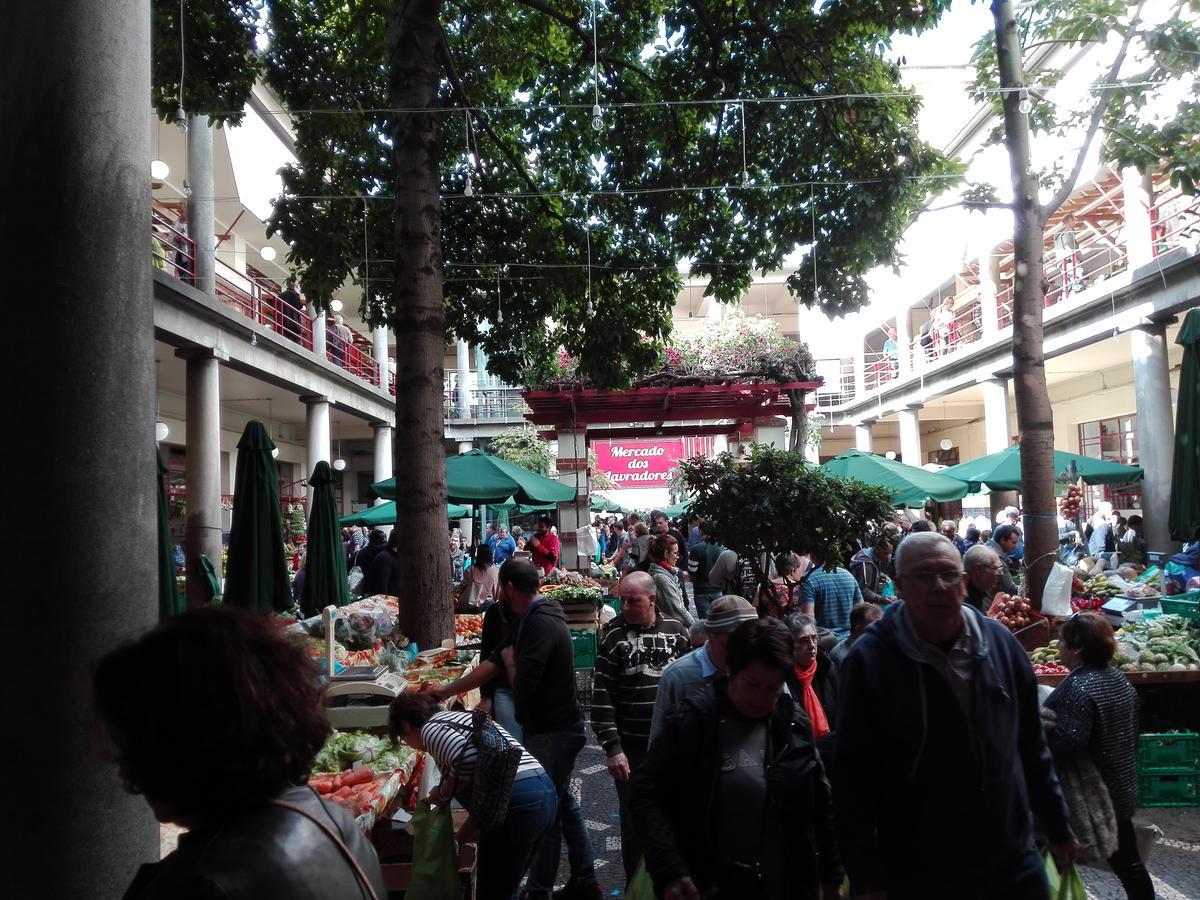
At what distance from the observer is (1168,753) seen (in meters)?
6.00

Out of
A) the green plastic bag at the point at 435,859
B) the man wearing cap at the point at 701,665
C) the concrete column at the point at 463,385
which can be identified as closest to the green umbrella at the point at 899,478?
the man wearing cap at the point at 701,665

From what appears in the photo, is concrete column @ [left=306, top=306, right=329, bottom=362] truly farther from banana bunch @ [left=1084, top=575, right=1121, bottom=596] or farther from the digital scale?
banana bunch @ [left=1084, top=575, right=1121, bottom=596]

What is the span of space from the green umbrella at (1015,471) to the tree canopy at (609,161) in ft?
16.6

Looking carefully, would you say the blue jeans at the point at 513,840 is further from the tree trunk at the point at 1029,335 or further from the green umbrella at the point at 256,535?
the tree trunk at the point at 1029,335

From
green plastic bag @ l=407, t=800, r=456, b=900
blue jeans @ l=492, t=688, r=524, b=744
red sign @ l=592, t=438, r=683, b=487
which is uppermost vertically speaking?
red sign @ l=592, t=438, r=683, b=487

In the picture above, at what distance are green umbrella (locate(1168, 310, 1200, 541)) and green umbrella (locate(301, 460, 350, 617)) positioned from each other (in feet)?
27.0

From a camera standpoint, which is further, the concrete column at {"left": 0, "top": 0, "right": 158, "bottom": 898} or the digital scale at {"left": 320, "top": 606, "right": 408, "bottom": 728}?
the digital scale at {"left": 320, "top": 606, "right": 408, "bottom": 728}

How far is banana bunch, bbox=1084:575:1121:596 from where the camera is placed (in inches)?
401

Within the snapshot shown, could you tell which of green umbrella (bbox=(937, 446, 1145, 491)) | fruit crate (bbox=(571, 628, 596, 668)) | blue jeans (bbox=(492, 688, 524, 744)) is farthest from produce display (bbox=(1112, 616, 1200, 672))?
green umbrella (bbox=(937, 446, 1145, 491))

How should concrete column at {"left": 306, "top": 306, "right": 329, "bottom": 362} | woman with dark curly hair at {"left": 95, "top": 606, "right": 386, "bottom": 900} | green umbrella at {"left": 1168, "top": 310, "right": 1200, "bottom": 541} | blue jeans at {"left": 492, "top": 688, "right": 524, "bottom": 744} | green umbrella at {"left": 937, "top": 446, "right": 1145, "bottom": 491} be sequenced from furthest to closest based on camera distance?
concrete column at {"left": 306, "top": 306, "right": 329, "bottom": 362} → green umbrella at {"left": 937, "top": 446, "right": 1145, "bottom": 491} → green umbrella at {"left": 1168, "top": 310, "right": 1200, "bottom": 541} → blue jeans at {"left": 492, "top": 688, "right": 524, "bottom": 744} → woman with dark curly hair at {"left": 95, "top": 606, "right": 386, "bottom": 900}

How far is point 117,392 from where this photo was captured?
2.04 metres

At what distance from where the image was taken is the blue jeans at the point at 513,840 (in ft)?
12.2

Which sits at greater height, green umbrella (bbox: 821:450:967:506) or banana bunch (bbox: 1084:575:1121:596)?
green umbrella (bbox: 821:450:967:506)

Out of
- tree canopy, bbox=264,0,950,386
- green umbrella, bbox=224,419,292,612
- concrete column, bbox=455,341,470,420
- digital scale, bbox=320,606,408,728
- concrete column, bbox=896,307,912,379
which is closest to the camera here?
digital scale, bbox=320,606,408,728
